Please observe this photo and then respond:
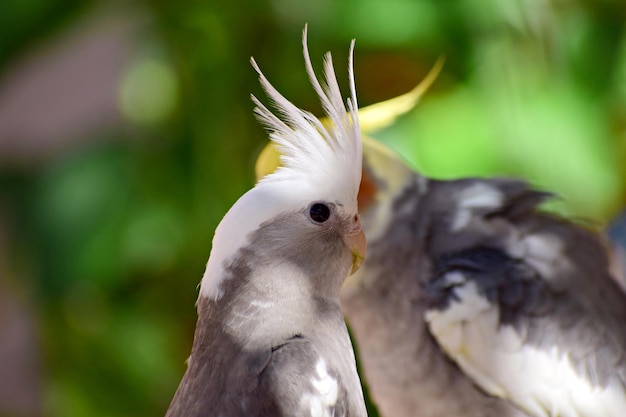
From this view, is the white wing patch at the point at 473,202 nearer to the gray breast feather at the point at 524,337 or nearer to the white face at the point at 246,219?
the gray breast feather at the point at 524,337

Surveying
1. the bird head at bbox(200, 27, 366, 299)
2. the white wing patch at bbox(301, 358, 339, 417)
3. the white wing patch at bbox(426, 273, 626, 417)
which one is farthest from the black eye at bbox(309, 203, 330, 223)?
the white wing patch at bbox(426, 273, 626, 417)

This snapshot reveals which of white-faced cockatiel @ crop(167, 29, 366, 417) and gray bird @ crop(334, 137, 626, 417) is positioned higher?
white-faced cockatiel @ crop(167, 29, 366, 417)

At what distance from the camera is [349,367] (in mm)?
654

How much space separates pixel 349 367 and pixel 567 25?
1.12 metres

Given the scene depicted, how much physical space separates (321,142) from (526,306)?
37 cm

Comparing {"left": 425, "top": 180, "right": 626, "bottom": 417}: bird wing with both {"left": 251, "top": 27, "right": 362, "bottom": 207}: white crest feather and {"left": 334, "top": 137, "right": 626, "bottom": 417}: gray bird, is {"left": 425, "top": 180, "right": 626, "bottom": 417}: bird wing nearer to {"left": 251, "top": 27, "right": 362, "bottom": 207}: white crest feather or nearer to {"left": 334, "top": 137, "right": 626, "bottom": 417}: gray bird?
{"left": 334, "top": 137, "right": 626, "bottom": 417}: gray bird

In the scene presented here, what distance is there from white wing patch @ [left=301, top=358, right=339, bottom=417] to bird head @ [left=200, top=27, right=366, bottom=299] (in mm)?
90

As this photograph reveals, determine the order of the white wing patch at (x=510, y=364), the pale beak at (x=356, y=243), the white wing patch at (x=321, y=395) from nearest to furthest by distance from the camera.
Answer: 1. the white wing patch at (x=321, y=395)
2. the pale beak at (x=356, y=243)
3. the white wing patch at (x=510, y=364)

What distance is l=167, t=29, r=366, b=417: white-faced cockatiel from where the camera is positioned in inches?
23.9

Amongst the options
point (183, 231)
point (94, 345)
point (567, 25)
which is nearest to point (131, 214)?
point (183, 231)

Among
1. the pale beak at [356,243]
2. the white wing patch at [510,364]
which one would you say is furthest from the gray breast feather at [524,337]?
the pale beak at [356,243]

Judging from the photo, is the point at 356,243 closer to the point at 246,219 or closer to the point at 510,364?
the point at 246,219

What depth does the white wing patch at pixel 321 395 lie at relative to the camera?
598mm

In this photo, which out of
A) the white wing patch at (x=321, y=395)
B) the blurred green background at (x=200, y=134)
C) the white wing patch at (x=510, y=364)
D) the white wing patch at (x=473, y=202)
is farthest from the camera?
the blurred green background at (x=200, y=134)
